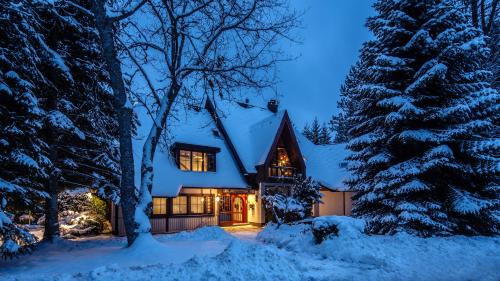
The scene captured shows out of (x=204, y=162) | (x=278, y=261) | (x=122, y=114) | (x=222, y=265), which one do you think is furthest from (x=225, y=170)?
(x=222, y=265)

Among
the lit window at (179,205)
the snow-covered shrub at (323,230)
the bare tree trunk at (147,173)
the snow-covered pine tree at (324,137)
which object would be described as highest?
the snow-covered pine tree at (324,137)

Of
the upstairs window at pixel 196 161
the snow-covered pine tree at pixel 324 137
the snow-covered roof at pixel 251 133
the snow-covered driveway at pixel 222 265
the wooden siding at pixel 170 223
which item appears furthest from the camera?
the snow-covered pine tree at pixel 324 137

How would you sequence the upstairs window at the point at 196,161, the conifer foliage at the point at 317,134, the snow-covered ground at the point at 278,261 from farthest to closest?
the conifer foliage at the point at 317,134 → the upstairs window at the point at 196,161 → the snow-covered ground at the point at 278,261

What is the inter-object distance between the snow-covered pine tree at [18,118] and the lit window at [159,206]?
1110 centimetres

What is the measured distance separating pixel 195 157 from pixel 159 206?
423 centimetres

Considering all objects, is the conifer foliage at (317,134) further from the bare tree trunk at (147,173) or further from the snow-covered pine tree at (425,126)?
the bare tree trunk at (147,173)

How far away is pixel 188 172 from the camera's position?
23609mm

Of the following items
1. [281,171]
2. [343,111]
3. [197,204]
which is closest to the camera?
[197,204]

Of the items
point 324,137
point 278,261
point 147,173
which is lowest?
point 278,261

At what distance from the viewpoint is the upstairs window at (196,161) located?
78.2ft

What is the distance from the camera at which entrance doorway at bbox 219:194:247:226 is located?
1090 inches

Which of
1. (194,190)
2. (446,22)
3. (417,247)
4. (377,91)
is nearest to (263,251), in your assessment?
(417,247)

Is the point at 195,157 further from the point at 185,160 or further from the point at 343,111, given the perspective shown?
the point at 343,111

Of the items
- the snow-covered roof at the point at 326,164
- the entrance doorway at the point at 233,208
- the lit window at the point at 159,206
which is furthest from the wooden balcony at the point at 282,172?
the lit window at the point at 159,206
